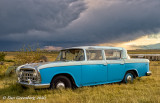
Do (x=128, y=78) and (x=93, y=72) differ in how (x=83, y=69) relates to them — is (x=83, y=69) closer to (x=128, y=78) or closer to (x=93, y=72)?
(x=93, y=72)

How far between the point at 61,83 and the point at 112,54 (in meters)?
2.73

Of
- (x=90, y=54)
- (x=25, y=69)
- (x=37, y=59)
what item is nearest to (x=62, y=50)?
(x=90, y=54)

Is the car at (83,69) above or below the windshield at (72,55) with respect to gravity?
below

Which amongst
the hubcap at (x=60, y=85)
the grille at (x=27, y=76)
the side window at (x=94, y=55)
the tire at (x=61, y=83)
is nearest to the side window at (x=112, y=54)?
the side window at (x=94, y=55)

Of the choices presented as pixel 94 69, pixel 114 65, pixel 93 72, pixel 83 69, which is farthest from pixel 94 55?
pixel 114 65

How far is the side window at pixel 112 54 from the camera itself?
693 centimetres

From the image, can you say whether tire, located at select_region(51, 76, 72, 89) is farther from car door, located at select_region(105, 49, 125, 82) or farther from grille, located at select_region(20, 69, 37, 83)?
car door, located at select_region(105, 49, 125, 82)

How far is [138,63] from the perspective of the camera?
7.86m

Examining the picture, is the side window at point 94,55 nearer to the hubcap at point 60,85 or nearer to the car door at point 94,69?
the car door at point 94,69

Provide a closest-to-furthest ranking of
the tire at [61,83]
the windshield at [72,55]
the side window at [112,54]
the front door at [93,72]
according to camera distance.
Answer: the tire at [61,83] → the front door at [93,72] → the windshield at [72,55] → the side window at [112,54]

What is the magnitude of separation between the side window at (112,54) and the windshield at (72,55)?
120 centimetres

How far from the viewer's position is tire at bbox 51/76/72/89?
5.52 metres

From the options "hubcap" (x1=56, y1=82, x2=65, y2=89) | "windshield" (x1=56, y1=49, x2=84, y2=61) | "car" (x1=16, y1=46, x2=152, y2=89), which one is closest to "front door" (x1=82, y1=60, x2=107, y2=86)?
"car" (x1=16, y1=46, x2=152, y2=89)

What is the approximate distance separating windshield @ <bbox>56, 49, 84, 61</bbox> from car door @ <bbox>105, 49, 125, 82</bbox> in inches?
46.6
